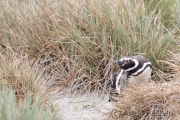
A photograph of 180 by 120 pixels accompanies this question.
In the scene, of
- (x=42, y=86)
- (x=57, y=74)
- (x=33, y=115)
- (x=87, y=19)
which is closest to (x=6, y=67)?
(x=42, y=86)

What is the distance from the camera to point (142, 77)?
4.89 metres

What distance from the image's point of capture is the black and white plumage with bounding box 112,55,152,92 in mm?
4836

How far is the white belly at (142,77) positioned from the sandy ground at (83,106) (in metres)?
0.33

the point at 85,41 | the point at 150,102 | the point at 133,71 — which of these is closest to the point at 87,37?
the point at 85,41

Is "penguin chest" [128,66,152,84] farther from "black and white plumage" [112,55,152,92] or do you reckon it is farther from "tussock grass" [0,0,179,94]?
"tussock grass" [0,0,179,94]

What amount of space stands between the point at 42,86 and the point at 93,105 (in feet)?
1.78

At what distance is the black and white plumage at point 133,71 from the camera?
484 centimetres

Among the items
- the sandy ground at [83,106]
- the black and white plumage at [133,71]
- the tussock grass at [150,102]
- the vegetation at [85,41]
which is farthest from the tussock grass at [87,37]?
the tussock grass at [150,102]

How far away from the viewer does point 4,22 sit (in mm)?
5949

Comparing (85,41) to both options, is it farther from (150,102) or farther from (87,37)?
(150,102)

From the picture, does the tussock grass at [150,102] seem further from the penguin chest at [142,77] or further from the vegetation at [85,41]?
the vegetation at [85,41]

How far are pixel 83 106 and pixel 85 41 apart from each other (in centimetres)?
73

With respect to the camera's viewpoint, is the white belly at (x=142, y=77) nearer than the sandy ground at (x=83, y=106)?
No

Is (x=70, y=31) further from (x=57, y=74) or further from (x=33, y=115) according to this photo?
(x=33, y=115)
